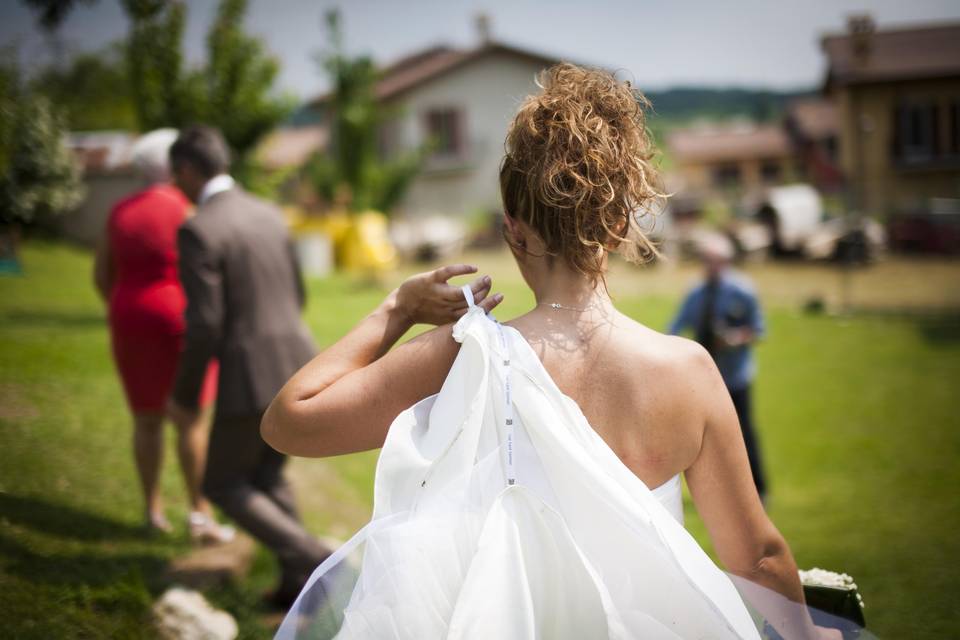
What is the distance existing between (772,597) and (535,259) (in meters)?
0.95

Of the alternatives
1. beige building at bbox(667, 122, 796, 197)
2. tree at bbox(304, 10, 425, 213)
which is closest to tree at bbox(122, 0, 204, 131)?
tree at bbox(304, 10, 425, 213)

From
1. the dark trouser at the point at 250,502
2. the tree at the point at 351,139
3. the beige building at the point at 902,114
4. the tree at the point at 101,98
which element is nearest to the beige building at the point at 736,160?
the beige building at the point at 902,114

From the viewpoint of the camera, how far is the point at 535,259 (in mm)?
1797

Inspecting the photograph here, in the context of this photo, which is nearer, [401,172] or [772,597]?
[772,597]

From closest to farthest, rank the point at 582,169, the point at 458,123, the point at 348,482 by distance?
the point at 582,169
the point at 348,482
the point at 458,123

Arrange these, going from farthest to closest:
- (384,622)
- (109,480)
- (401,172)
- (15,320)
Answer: (401,172), (15,320), (109,480), (384,622)

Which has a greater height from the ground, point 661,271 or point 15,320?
point 15,320

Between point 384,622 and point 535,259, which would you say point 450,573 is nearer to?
point 384,622

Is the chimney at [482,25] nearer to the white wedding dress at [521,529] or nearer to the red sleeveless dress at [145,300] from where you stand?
the red sleeveless dress at [145,300]

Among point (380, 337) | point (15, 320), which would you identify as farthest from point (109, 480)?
point (15, 320)

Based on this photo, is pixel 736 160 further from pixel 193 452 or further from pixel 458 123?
pixel 193 452

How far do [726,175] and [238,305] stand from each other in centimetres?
6309

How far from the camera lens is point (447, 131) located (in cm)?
2980

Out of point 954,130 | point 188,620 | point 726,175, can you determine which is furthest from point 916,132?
point 726,175
